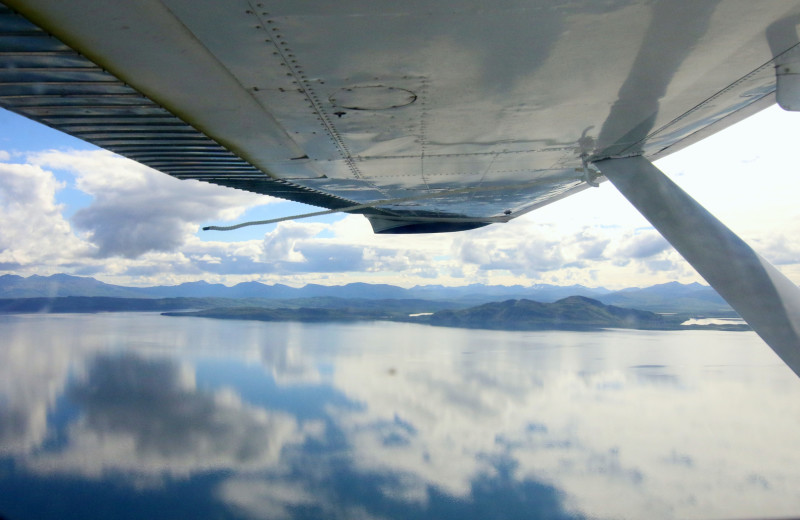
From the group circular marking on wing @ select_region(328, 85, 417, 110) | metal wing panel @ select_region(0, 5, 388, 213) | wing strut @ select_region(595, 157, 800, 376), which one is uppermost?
circular marking on wing @ select_region(328, 85, 417, 110)

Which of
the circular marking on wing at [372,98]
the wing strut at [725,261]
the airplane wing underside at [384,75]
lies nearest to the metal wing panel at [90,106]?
the airplane wing underside at [384,75]

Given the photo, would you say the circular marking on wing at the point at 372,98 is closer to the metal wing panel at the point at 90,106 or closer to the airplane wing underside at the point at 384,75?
the airplane wing underside at the point at 384,75

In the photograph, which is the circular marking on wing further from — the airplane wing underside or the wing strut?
the wing strut

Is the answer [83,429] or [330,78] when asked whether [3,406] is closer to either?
[83,429]

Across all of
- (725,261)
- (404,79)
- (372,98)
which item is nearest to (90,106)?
(372,98)

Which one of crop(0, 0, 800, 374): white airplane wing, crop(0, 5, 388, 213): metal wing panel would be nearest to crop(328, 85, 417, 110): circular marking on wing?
crop(0, 0, 800, 374): white airplane wing

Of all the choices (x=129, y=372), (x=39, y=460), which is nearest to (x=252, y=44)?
(x=39, y=460)

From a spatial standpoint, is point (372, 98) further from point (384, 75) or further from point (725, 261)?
point (725, 261)
